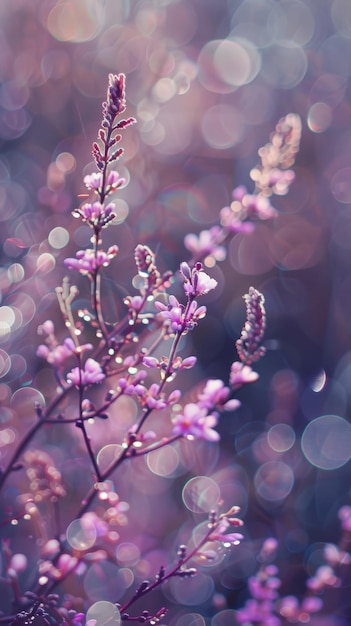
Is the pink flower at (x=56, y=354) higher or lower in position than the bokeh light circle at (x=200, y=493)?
higher

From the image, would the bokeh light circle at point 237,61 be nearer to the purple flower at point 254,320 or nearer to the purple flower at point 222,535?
the purple flower at point 254,320

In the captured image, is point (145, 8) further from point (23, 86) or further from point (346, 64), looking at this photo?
point (346, 64)

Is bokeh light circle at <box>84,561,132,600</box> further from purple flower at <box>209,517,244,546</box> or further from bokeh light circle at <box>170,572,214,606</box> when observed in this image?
purple flower at <box>209,517,244,546</box>

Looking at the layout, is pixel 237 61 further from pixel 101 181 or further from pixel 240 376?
pixel 240 376

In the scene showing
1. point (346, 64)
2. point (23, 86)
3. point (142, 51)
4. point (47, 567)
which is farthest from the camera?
point (346, 64)

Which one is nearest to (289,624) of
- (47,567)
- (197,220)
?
(47,567)

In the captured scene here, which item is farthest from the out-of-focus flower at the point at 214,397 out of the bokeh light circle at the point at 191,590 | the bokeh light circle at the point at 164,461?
the bokeh light circle at the point at 164,461

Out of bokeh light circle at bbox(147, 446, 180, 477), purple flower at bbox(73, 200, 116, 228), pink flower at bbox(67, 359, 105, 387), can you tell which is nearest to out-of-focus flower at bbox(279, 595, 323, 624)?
bokeh light circle at bbox(147, 446, 180, 477)
